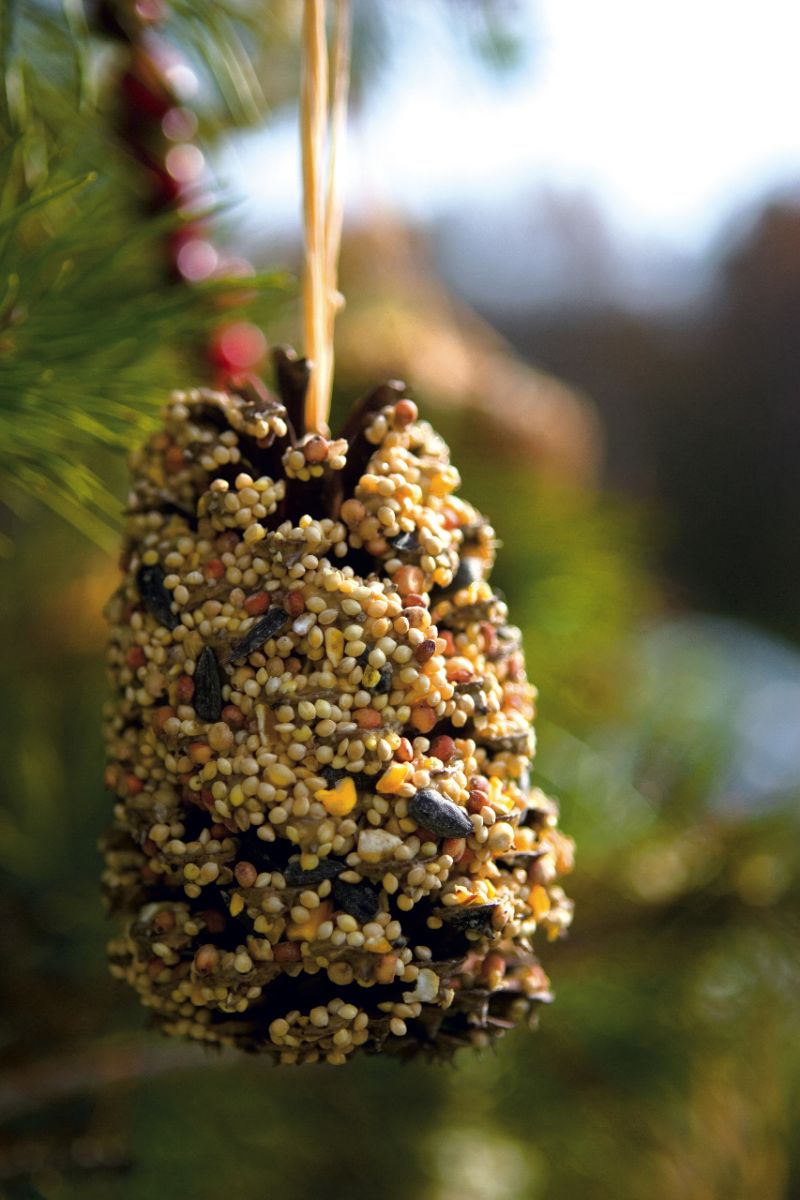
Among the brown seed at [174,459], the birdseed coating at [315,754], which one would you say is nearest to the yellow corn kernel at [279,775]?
the birdseed coating at [315,754]

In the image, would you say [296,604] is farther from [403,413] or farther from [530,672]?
[530,672]

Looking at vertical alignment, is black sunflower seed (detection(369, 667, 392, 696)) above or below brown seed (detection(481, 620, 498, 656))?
below

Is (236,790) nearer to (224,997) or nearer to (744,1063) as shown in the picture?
(224,997)

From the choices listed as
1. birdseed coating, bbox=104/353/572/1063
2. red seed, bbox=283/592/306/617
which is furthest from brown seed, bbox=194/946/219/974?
red seed, bbox=283/592/306/617

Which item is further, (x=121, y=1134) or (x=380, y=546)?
(x=121, y=1134)

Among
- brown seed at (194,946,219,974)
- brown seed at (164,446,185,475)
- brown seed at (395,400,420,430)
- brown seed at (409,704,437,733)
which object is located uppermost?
brown seed at (395,400,420,430)

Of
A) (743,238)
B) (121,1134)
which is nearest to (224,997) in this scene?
(121,1134)

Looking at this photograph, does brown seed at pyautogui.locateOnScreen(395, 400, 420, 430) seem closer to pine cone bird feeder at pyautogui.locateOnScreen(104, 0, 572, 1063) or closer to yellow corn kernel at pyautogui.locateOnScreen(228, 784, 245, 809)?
pine cone bird feeder at pyautogui.locateOnScreen(104, 0, 572, 1063)
